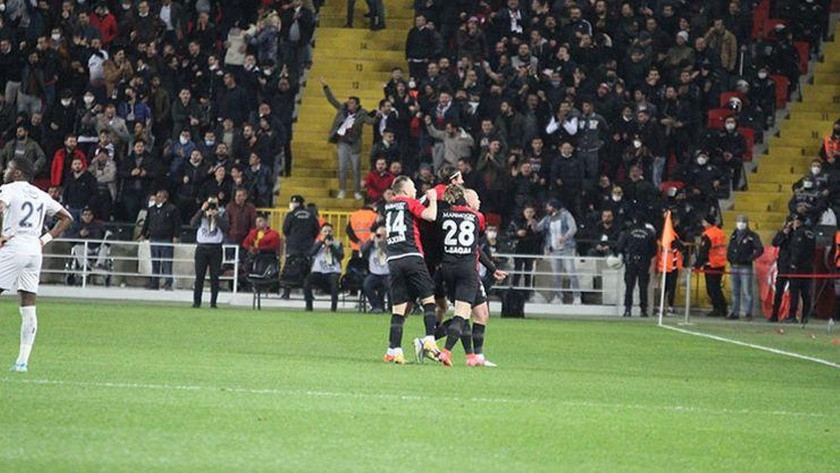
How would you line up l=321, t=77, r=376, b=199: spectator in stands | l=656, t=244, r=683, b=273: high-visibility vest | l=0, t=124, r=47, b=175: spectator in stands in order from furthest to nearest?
l=321, t=77, r=376, b=199: spectator in stands
l=0, t=124, r=47, b=175: spectator in stands
l=656, t=244, r=683, b=273: high-visibility vest

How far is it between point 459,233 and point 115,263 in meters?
18.6

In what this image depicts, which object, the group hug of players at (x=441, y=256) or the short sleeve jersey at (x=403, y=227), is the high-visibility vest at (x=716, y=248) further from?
the short sleeve jersey at (x=403, y=227)

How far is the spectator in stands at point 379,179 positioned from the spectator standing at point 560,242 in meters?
3.25

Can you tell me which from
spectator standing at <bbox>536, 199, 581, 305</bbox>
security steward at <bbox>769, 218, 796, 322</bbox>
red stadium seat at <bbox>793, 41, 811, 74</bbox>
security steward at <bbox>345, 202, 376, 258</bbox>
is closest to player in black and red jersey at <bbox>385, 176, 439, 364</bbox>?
security steward at <bbox>345, 202, 376, 258</bbox>

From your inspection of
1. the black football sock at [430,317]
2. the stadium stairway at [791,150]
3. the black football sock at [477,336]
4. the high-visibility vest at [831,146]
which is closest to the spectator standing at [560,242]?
the stadium stairway at [791,150]

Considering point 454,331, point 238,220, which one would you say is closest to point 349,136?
point 238,220

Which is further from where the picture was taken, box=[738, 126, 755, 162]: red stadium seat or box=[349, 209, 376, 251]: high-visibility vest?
box=[738, 126, 755, 162]: red stadium seat

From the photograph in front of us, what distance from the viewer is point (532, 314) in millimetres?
36250

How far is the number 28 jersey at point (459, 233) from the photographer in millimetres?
19938

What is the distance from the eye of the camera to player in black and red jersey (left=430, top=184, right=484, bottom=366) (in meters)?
19.9

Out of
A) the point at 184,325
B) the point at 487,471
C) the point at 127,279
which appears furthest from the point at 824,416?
the point at 127,279

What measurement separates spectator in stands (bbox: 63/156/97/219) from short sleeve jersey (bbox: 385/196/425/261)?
18177 mm

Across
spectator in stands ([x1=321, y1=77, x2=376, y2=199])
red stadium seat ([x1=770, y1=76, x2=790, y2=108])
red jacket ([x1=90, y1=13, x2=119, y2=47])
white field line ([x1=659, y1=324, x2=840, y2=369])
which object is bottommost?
white field line ([x1=659, y1=324, x2=840, y2=369])

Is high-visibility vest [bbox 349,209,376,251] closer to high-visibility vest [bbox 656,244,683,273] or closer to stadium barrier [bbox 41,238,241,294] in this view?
stadium barrier [bbox 41,238,241,294]
